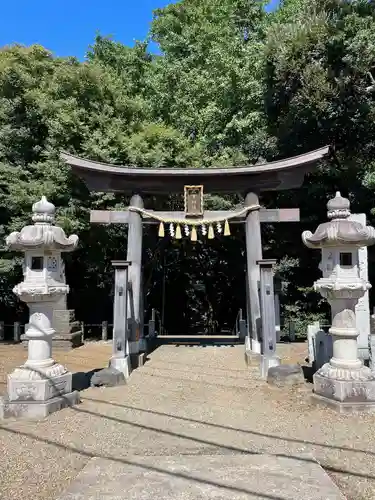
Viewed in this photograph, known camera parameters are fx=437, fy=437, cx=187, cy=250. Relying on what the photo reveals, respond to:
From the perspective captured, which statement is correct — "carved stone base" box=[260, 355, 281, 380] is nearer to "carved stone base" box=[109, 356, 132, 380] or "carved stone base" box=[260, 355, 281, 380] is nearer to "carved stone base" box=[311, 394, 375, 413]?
"carved stone base" box=[311, 394, 375, 413]

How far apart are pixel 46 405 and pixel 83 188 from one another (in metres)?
10.3

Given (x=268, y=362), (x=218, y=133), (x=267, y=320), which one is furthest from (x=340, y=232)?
(x=218, y=133)

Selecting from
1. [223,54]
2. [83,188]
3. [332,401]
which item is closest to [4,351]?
[83,188]

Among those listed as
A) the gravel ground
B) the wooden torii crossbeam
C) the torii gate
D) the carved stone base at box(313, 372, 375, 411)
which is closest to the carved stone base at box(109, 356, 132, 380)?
the gravel ground

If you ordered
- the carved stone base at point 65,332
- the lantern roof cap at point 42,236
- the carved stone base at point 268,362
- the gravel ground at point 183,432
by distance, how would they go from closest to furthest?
the gravel ground at point 183,432 < the lantern roof cap at point 42,236 < the carved stone base at point 268,362 < the carved stone base at point 65,332

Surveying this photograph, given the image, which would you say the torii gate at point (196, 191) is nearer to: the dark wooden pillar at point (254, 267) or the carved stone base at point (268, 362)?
the dark wooden pillar at point (254, 267)

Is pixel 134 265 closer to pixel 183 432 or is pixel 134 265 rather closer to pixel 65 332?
pixel 183 432

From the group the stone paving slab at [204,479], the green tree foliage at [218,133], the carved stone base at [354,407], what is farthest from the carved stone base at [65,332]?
the stone paving slab at [204,479]

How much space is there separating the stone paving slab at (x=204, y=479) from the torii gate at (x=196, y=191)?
564 centimetres

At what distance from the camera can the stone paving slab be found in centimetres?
356

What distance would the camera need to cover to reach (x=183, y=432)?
17.6 feet

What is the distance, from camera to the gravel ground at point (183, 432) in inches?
165

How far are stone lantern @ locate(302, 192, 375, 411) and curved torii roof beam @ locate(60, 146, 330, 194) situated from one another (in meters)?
3.58

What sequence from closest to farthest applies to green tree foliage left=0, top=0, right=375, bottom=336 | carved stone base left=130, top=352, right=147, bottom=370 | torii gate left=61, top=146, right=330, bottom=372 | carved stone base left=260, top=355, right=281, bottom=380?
carved stone base left=260, top=355, right=281, bottom=380
carved stone base left=130, top=352, right=147, bottom=370
torii gate left=61, top=146, right=330, bottom=372
green tree foliage left=0, top=0, right=375, bottom=336
